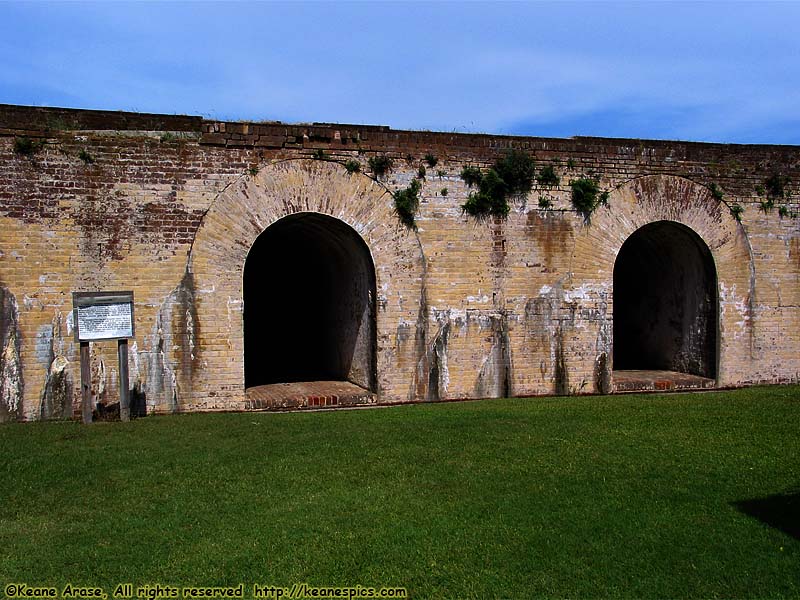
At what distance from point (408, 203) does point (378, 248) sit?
0.84 m

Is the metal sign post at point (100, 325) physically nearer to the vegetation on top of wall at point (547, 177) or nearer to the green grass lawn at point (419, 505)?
the green grass lawn at point (419, 505)

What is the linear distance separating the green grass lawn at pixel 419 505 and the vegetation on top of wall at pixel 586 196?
409 cm

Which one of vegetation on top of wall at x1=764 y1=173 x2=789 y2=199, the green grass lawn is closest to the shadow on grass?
the green grass lawn

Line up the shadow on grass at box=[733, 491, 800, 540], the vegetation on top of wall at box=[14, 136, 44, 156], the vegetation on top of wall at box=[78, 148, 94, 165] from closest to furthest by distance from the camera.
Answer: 1. the shadow on grass at box=[733, 491, 800, 540]
2. the vegetation on top of wall at box=[14, 136, 44, 156]
3. the vegetation on top of wall at box=[78, 148, 94, 165]

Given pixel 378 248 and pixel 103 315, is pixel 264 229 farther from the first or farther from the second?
pixel 103 315

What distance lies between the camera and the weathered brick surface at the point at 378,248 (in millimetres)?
10000

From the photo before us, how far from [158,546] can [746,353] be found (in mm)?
11285

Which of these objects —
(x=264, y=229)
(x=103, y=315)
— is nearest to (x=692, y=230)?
(x=264, y=229)

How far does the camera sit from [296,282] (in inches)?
625

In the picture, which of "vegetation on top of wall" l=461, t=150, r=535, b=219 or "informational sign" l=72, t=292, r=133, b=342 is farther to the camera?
"vegetation on top of wall" l=461, t=150, r=535, b=219

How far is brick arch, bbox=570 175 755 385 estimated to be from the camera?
12.3 metres

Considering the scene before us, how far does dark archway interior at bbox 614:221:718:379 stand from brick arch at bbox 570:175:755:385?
0.58 ft

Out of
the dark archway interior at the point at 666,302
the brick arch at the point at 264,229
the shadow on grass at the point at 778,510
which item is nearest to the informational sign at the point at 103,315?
A: the brick arch at the point at 264,229

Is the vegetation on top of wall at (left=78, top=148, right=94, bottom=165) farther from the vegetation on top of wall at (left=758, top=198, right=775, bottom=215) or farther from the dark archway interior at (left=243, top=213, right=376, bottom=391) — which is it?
the vegetation on top of wall at (left=758, top=198, right=775, bottom=215)
